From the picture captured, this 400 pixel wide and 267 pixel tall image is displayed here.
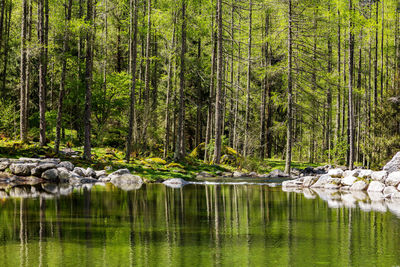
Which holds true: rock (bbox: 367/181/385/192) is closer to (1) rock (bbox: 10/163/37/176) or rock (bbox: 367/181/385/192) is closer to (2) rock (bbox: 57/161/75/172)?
(2) rock (bbox: 57/161/75/172)

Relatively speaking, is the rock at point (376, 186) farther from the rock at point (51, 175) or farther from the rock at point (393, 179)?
the rock at point (51, 175)

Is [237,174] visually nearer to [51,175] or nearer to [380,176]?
[380,176]

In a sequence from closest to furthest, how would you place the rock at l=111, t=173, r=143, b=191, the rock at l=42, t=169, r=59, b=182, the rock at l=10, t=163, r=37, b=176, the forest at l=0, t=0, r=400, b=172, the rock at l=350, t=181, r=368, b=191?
the rock at l=350, t=181, r=368, b=191
the rock at l=10, t=163, r=37, b=176
the rock at l=42, t=169, r=59, b=182
the rock at l=111, t=173, r=143, b=191
the forest at l=0, t=0, r=400, b=172

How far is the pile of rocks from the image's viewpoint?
18.9m

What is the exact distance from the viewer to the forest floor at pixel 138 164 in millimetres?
24516

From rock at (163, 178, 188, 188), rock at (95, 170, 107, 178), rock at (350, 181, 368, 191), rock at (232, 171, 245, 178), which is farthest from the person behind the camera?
rock at (232, 171, 245, 178)

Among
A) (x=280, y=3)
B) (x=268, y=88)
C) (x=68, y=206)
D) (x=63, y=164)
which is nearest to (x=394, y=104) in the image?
(x=280, y=3)

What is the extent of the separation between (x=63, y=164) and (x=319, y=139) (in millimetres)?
36594

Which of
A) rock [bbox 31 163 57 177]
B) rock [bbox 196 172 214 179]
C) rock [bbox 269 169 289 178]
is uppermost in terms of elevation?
rock [bbox 31 163 57 177]

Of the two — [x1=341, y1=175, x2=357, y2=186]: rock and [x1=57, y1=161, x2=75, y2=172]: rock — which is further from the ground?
[x1=57, y1=161, x2=75, y2=172]: rock

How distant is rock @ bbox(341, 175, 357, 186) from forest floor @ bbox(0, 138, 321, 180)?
334 inches

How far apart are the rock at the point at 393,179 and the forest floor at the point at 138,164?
10.7 metres

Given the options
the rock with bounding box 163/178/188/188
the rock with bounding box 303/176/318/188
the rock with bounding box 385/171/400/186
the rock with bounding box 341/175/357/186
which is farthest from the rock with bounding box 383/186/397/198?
the rock with bounding box 163/178/188/188

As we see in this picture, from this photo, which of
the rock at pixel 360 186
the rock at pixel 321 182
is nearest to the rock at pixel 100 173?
the rock at pixel 321 182
